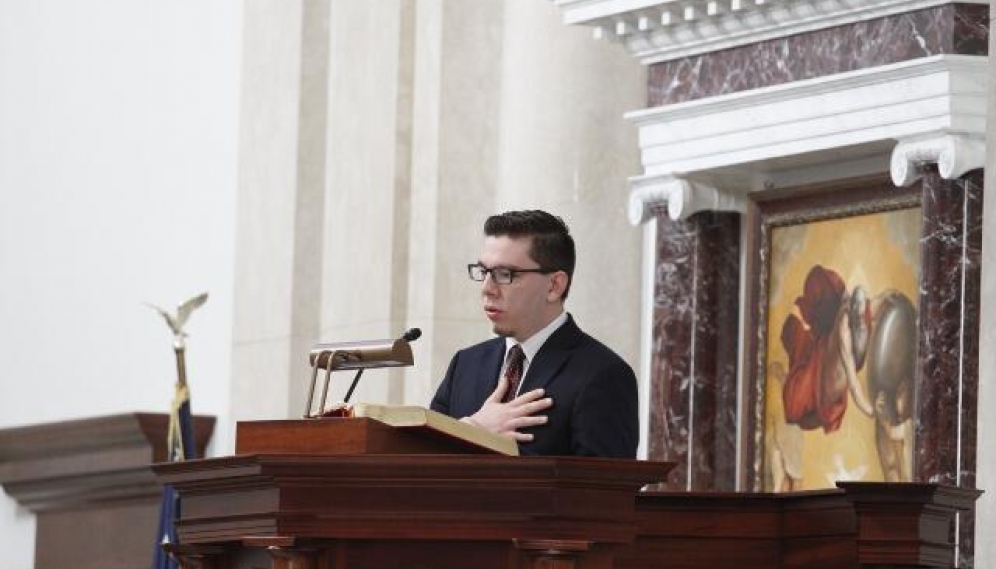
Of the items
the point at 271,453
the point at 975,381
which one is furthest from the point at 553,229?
the point at 975,381

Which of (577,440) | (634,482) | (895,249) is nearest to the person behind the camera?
(634,482)

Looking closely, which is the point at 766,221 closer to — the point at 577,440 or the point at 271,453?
the point at 577,440

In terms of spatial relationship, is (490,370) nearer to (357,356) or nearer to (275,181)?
(357,356)

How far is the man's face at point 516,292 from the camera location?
21.6 feet

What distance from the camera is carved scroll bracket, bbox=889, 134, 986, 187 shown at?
9.00 meters

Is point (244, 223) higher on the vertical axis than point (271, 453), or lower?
higher

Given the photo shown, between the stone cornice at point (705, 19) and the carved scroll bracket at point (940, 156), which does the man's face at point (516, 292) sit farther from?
the stone cornice at point (705, 19)

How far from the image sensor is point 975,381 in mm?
8977

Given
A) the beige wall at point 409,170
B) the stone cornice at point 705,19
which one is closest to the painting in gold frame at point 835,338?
the stone cornice at point 705,19

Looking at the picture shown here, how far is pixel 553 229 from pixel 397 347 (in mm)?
670

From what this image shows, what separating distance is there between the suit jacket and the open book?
38 centimetres

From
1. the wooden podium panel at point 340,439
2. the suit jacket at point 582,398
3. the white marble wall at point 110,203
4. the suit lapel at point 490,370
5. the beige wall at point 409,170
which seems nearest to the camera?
the wooden podium panel at point 340,439

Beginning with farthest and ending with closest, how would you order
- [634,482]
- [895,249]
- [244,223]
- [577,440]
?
[244,223] → [895,249] → [577,440] → [634,482]

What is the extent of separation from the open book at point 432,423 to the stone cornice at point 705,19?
3.81 metres
